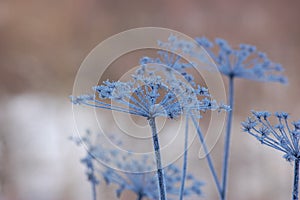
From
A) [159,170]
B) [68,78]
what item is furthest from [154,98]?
[68,78]

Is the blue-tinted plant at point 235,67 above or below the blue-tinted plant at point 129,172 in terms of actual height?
above

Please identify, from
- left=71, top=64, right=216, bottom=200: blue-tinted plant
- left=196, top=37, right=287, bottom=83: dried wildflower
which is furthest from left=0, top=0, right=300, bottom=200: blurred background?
left=71, top=64, right=216, bottom=200: blue-tinted plant

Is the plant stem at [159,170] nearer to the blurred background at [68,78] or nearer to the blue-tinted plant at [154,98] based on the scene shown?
the blue-tinted plant at [154,98]

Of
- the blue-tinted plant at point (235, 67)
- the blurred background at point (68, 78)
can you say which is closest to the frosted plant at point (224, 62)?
the blue-tinted plant at point (235, 67)

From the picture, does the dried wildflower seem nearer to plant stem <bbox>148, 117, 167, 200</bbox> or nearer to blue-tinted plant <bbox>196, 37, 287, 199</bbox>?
blue-tinted plant <bbox>196, 37, 287, 199</bbox>

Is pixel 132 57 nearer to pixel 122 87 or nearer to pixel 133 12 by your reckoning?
pixel 133 12

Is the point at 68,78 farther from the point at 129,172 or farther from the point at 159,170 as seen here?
the point at 159,170

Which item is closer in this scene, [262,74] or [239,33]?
[262,74]

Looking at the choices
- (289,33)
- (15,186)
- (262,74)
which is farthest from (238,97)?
(262,74)
